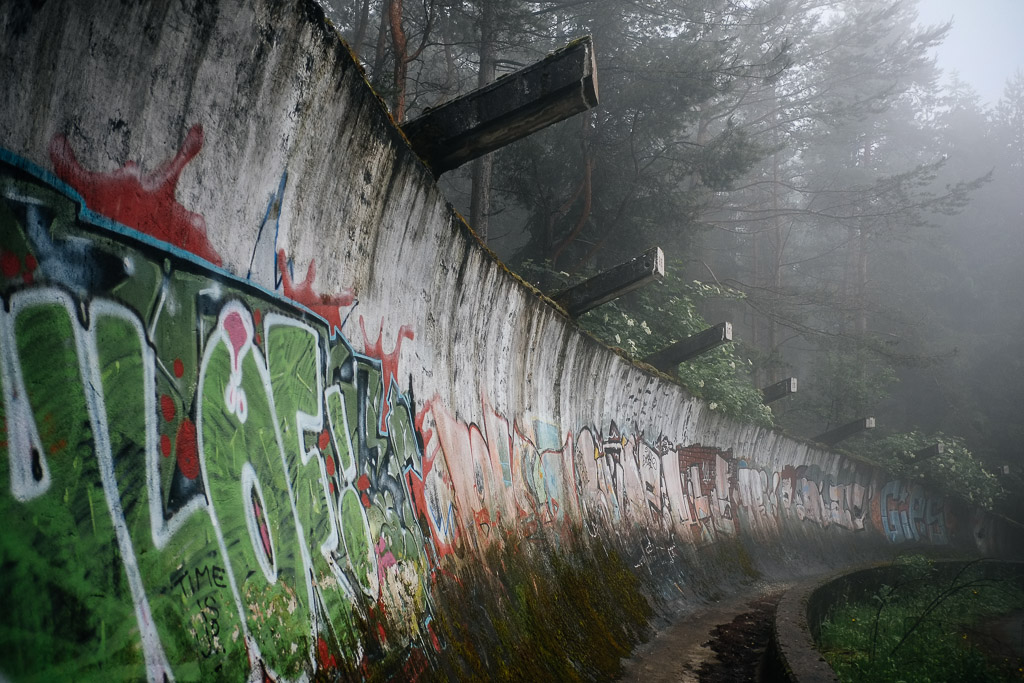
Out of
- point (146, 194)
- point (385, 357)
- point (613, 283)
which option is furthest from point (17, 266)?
point (613, 283)

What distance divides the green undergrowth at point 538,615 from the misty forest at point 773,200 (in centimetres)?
514

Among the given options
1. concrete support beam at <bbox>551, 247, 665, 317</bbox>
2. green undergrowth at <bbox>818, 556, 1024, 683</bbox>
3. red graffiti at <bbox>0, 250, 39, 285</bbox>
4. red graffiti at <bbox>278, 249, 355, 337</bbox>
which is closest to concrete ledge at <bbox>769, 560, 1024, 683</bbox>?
green undergrowth at <bbox>818, 556, 1024, 683</bbox>

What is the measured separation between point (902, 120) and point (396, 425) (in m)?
58.0

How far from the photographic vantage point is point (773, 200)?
33750 mm

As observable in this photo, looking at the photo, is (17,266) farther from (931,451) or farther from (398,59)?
(931,451)

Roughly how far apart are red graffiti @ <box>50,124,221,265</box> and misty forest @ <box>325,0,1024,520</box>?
534 centimetres

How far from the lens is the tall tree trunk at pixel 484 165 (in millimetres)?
14008

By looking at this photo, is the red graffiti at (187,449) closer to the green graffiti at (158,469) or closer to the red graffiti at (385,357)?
the green graffiti at (158,469)

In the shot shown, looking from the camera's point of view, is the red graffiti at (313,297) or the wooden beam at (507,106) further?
the wooden beam at (507,106)

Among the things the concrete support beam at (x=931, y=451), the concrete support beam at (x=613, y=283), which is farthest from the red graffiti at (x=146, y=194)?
the concrete support beam at (x=931, y=451)

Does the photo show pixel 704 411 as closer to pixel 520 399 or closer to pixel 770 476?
pixel 770 476

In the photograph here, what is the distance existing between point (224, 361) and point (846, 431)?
20884 millimetres

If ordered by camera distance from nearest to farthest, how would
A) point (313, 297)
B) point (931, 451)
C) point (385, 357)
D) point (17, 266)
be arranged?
point (17, 266) → point (313, 297) → point (385, 357) → point (931, 451)

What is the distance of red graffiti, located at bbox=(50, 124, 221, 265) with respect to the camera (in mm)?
2398
